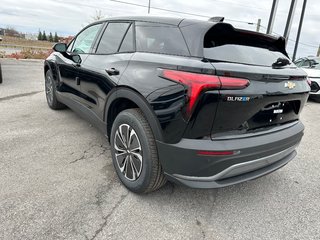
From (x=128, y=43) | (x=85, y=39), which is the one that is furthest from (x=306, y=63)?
(x=128, y=43)

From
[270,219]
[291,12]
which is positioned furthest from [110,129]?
[291,12]

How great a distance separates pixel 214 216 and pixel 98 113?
1.71 m

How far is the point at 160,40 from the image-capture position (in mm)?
2328

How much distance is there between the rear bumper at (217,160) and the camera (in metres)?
1.91

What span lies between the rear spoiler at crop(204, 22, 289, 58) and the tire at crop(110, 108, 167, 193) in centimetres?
88

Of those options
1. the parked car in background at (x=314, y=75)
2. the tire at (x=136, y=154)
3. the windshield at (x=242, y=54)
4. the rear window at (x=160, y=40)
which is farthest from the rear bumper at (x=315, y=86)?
the tire at (x=136, y=154)

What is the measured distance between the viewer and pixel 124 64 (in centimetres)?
248

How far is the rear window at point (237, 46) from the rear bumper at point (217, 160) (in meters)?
0.64

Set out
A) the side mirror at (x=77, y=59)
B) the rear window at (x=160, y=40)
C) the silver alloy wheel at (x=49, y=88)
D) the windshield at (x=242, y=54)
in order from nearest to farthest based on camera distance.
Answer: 1. the windshield at (x=242, y=54)
2. the rear window at (x=160, y=40)
3. the side mirror at (x=77, y=59)
4. the silver alloy wheel at (x=49, y=88)

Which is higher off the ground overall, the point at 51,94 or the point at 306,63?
the point at 306,63

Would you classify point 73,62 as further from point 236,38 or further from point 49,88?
point 236,38

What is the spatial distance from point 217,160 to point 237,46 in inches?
40.4

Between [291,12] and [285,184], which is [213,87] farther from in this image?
[291,12]

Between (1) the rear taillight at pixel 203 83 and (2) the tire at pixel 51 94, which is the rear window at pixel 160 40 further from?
(2) the tire at pixel 51 94
